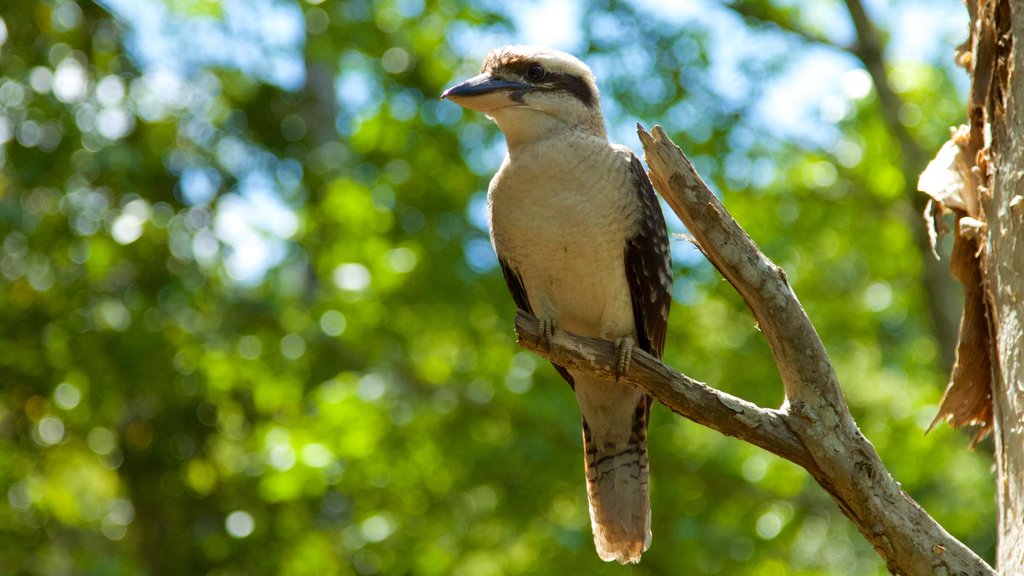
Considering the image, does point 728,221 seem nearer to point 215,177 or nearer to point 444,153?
point 444,153

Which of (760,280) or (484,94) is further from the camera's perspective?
(484,94)

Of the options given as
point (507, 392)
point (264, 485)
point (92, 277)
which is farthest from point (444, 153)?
point (92, 277)

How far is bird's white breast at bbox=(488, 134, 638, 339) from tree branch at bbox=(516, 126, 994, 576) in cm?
93

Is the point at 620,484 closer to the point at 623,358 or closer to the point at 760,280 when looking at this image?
the point at 623,358

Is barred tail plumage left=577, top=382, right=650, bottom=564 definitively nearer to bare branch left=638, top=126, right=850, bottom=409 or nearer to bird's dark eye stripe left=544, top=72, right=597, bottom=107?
bird's dark eye stripe left=544, top=72, right=597, bottom=107

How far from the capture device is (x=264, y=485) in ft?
24.5

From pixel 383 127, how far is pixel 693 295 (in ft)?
9.58

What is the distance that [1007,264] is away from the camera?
10.3ft

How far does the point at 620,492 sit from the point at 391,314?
4300mm

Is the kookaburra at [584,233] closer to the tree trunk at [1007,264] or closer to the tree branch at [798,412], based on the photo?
the tree branch at [798,412]

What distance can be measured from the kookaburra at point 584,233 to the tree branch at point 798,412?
953mm

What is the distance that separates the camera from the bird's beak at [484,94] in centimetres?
395

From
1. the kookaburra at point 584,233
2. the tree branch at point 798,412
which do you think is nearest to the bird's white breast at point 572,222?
the kookaburra at point 584,233

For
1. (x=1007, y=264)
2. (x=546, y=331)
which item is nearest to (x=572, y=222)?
(x=546, y=331)
